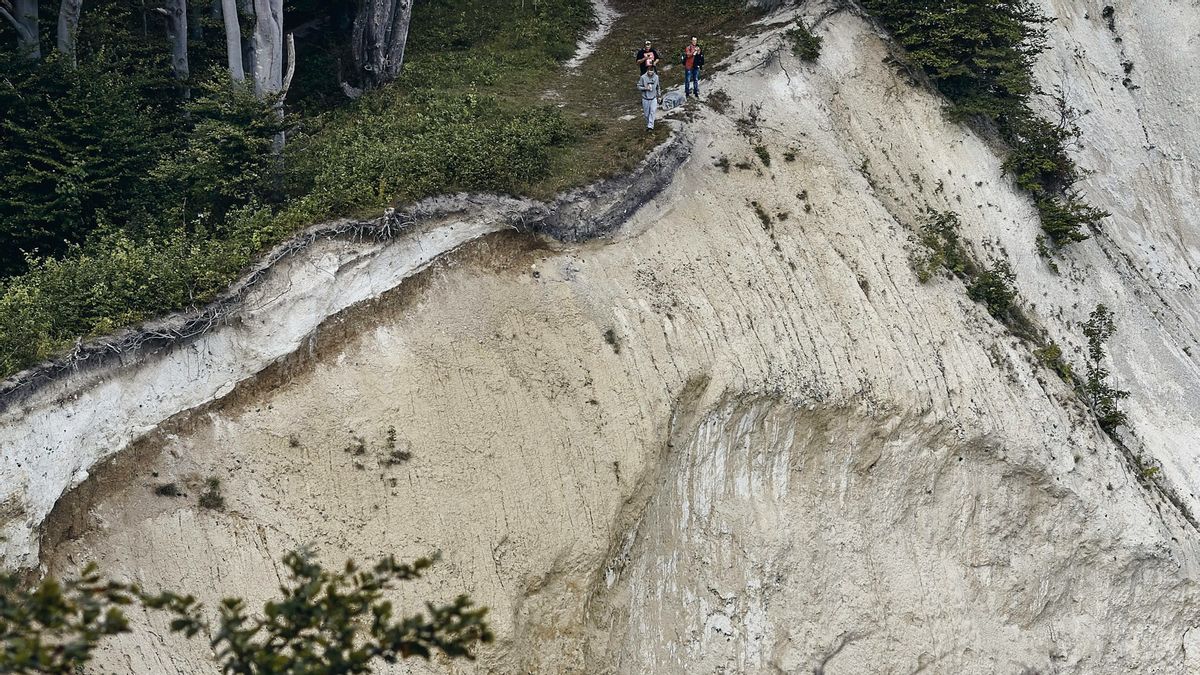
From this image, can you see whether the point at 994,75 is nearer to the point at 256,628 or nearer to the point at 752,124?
the point at 752,124

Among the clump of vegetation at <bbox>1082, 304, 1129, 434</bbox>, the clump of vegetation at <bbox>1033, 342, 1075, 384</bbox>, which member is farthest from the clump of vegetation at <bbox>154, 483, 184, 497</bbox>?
the clump of vegetation at <bbox>1082, 304, 1129, 434</bbox>

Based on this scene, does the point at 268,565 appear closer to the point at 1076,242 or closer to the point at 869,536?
the point at 869,536

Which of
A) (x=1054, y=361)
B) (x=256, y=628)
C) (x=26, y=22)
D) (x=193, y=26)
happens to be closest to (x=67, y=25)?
(x=26, y=22)

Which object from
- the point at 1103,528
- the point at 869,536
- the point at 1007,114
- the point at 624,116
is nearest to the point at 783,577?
the point at 869,536

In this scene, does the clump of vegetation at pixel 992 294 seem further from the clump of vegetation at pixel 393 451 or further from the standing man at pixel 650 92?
the clump of vegetation at pixel 393 451

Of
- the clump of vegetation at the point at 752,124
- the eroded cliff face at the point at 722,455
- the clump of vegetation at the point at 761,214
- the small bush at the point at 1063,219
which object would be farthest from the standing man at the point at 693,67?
the small bush at the point at 1063,219

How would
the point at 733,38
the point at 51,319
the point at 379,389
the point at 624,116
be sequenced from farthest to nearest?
the point at 733,38, the point at 624,116, the point at 379,389, the point at 51,319

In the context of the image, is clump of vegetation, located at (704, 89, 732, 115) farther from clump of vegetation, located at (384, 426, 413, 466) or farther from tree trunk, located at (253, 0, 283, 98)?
clump of vegetation, located at (384, 426, 413, 466)
